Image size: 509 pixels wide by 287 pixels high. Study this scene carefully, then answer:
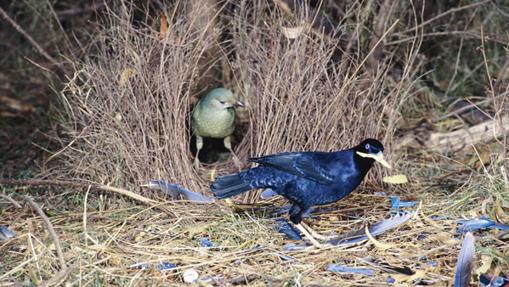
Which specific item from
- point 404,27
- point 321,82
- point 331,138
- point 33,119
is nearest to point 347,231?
point 331,138

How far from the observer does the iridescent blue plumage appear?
4426 millimetres

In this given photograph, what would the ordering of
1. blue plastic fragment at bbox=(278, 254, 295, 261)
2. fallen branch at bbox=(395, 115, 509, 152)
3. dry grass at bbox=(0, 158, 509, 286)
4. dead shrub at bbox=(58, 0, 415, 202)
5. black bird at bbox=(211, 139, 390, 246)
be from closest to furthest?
dry grass at bbox=(0, 158, 509, 286) < blue plastic fragment at bbox=(278, 254, 295, 261) < black bird at bbox=(211, 139, 390, 246) < dead shrub at bbox=(58, 0, 415, 202) < fallen branch at bbox=(395, 115, 509, 152)

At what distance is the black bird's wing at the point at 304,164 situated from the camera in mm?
4457

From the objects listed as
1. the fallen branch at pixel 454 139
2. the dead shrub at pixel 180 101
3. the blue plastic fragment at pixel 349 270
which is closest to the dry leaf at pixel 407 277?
the blue plastic fragment at pixel 349 270

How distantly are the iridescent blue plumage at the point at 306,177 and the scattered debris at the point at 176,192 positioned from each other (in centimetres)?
51

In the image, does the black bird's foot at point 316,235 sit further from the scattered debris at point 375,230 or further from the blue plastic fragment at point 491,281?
the blue plastic fragment at point 491,281

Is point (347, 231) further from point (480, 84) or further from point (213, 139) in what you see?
point (480, 84)

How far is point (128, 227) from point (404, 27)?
3.26 metres

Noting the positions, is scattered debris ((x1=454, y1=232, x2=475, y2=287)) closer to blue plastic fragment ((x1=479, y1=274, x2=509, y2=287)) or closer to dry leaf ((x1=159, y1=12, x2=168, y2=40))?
blue plastic fragment ((x1=479, y1=274, x2=509, y2=287))

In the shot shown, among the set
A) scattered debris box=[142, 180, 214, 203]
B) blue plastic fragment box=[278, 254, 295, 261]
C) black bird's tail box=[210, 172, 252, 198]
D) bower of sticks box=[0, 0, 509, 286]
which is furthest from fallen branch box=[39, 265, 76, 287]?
scattered debris box=[142, 180, 214, 203]

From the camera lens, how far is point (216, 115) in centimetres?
566

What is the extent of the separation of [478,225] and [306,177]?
1.01 metres

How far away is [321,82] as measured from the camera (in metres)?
5.23

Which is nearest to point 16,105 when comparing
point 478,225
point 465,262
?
point 478,225
